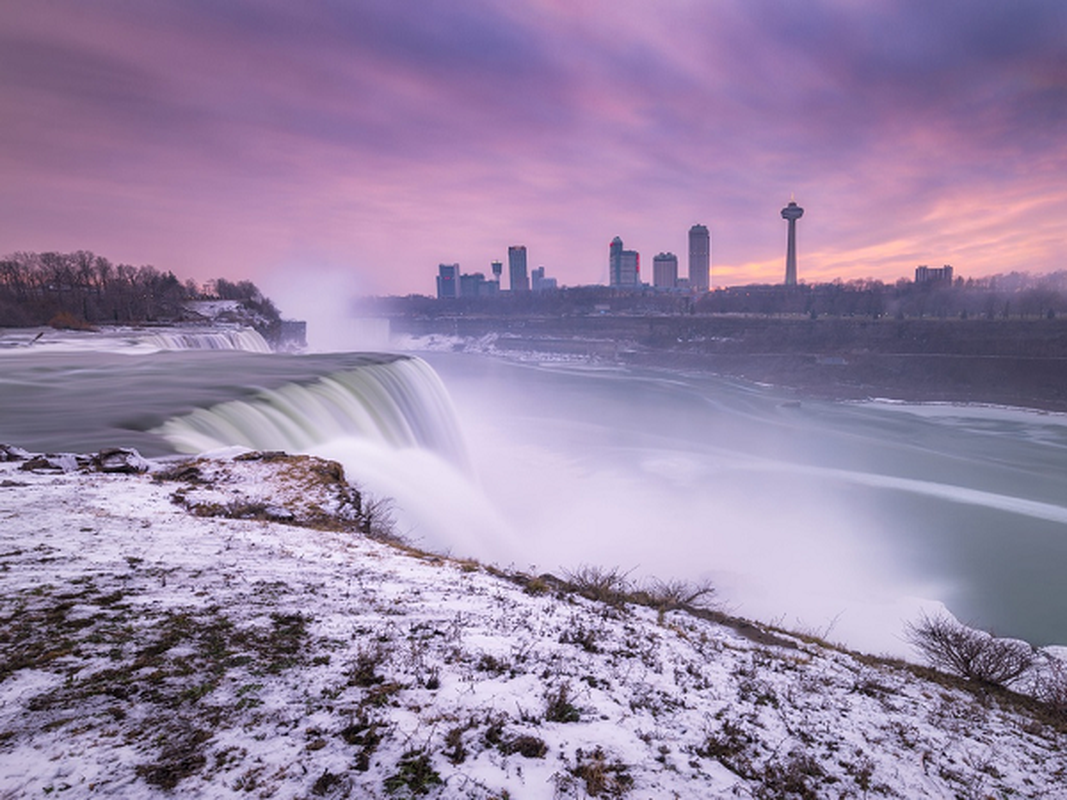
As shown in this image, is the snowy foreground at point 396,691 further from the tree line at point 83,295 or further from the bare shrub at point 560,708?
the tree line at point 83,295

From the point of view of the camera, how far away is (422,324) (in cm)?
15775

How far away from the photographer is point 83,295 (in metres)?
62.2

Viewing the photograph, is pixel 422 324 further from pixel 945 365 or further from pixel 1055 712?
pixel 1055 712

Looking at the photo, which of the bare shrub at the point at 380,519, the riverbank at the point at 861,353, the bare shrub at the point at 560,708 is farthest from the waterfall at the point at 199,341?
the riverbank at the point at 861,353

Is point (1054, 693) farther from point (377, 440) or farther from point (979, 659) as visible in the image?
point (377, 440)

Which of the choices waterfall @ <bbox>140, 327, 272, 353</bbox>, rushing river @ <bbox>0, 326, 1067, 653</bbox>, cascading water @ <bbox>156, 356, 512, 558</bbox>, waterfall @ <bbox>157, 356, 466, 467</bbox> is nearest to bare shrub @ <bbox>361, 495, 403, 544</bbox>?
cascading water @ <bbox>156, 356, 512, 558</bbox>

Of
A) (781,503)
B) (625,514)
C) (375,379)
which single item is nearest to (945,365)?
(781,503)

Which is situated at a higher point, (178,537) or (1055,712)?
(178,537)

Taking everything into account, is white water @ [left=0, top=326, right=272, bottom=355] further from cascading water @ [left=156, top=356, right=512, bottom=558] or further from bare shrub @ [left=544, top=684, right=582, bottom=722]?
bare shrub @ [left=544, top=684, right=582, bottom=722]

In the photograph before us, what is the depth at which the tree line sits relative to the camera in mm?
51312

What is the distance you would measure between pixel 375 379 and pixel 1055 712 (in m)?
22.2

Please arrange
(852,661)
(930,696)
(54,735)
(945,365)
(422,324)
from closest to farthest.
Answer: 1. (54,735)
2. (930,696)
3. (852,661)
4. (945,365)
5. (422,324)

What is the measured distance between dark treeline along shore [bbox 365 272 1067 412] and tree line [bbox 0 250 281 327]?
212 ft

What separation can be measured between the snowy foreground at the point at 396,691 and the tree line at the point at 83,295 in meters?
55.3
